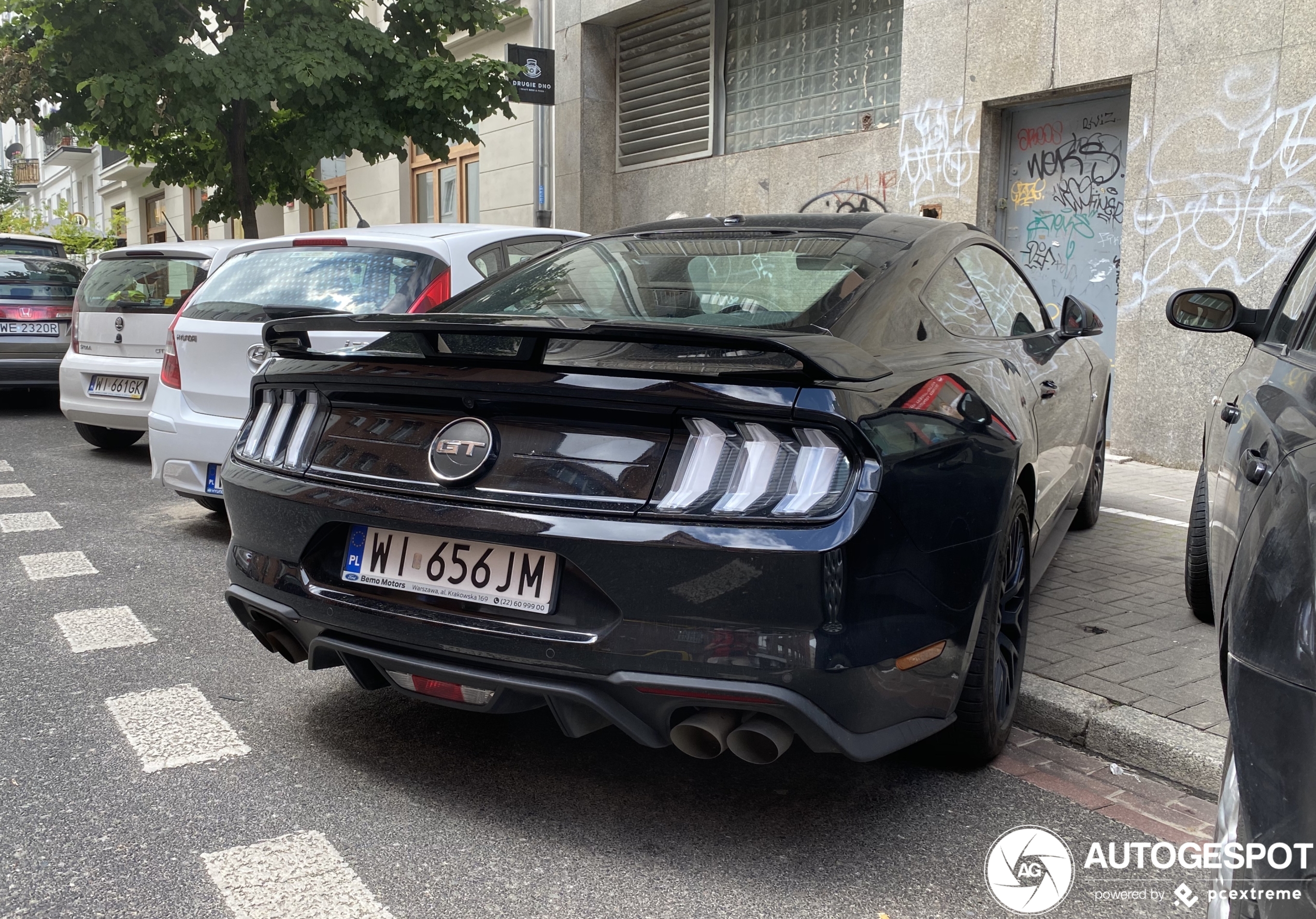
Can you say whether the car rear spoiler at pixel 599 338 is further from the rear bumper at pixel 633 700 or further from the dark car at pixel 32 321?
the dark car at pixel 32 321

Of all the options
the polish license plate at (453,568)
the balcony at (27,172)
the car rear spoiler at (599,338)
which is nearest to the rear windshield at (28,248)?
the car rear spoiler at (599,338)

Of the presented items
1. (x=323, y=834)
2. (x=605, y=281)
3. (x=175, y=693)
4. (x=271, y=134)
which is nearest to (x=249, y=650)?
(x=175, y=693)

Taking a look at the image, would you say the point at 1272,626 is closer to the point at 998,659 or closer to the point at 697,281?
the point at 998,659

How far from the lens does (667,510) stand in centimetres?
245

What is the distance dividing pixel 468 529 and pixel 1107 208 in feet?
25.2

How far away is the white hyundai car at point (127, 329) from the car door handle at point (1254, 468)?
7171mm

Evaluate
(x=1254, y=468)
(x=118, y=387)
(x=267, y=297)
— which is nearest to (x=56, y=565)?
(x=267, y=297)

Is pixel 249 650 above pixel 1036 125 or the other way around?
the other way around

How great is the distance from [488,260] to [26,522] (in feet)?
9.76

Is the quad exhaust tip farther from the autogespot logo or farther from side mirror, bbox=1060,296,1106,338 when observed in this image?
side mirror, bbox=1060,296,1106,338

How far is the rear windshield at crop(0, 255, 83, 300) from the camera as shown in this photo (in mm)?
10898

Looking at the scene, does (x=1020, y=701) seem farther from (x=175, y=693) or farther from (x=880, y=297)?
(x=175, y=693)

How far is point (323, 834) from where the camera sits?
277 centimetres

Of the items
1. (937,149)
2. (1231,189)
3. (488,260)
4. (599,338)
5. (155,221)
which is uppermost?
(155,221)
